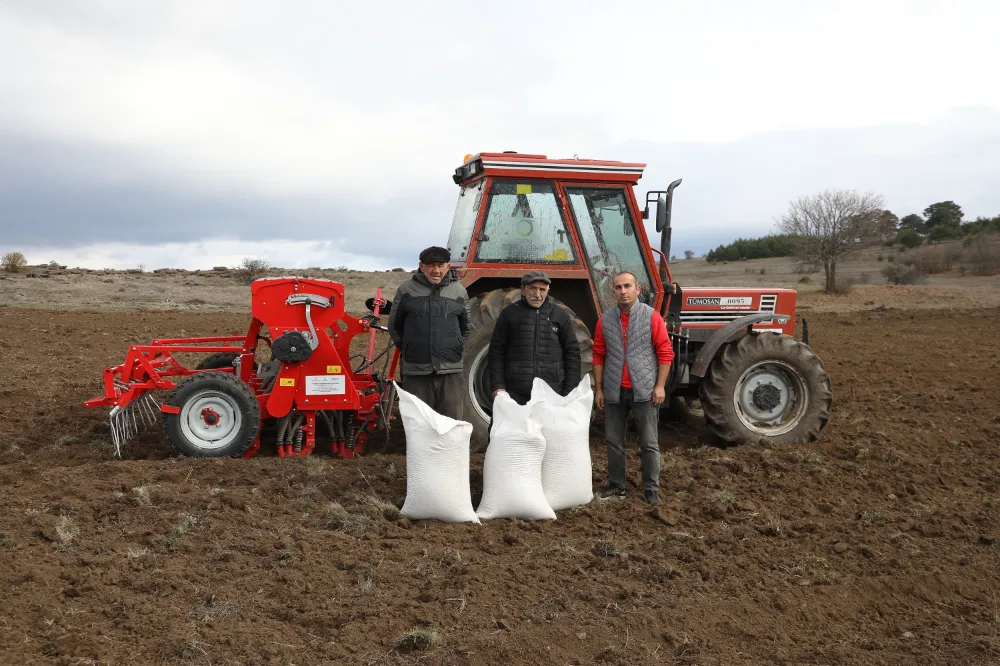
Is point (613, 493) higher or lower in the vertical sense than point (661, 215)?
lower

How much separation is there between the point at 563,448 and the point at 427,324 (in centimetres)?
121

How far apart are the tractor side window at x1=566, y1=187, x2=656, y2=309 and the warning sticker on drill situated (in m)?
2.07

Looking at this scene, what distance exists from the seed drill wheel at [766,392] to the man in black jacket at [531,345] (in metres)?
1.64

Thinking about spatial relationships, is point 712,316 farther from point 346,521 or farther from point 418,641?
point 418,641

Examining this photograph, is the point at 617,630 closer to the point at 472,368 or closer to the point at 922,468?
the point at 472,368

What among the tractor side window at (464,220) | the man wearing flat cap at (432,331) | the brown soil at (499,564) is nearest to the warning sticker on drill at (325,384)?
the brown soil at (499,564)

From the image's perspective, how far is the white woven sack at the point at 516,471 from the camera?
16.4 ft

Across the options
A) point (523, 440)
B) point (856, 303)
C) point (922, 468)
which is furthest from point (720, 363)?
point (856, 303)

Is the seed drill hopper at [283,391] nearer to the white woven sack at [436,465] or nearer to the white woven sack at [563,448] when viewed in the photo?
the white woven sack at [436,465]

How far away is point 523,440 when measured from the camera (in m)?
5.00

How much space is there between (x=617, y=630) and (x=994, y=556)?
237cm

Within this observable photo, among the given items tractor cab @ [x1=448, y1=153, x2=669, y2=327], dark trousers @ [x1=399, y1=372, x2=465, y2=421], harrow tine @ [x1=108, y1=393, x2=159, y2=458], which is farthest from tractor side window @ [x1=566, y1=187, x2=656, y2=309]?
harrow tine @ [x1=108, y1=393, x2=159, y2=458]

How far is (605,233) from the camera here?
261 inches

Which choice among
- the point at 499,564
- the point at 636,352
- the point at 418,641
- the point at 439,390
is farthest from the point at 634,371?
the point at 418,641
